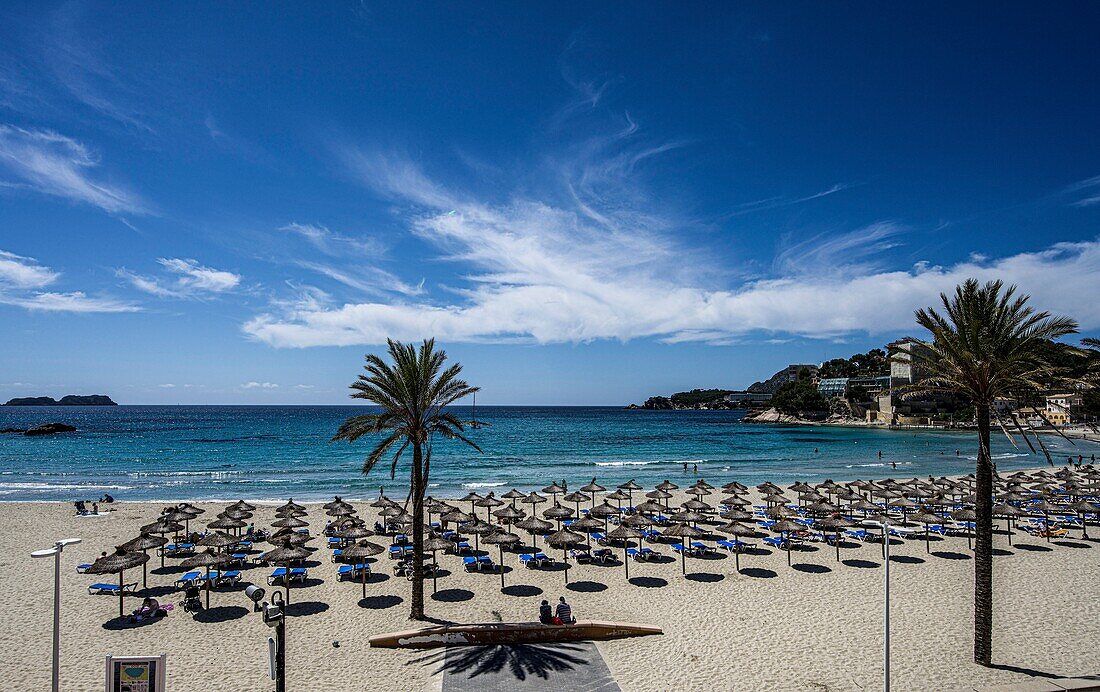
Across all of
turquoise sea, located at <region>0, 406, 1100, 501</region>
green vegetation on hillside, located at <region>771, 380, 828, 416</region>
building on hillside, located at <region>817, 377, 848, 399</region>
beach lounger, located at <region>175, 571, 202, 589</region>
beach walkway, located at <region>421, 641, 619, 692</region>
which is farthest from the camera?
building on hillside, located at <region>817, 377, 848, 399</region>

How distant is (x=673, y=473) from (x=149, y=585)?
44391 mm

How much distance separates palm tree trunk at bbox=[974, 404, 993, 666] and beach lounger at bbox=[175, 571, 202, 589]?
21.7 meters

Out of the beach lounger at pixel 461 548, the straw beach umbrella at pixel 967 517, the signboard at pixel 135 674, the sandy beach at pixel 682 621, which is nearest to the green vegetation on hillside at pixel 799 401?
the straw beach umbrella at pixel 967 517

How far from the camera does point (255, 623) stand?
52.3ft

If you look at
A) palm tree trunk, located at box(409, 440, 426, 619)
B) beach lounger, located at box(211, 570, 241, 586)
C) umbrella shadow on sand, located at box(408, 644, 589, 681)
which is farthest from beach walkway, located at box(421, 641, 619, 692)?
beach lounger, located at box(211, 570, 241, 586)

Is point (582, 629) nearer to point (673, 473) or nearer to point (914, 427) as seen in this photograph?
point (673, 473)

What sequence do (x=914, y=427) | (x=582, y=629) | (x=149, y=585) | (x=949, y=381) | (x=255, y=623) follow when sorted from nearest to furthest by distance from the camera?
(x=949, y=381) → (x=582, y=629) → (x=255, y=623) → (x=149, y=585) → (x=914, y=427)

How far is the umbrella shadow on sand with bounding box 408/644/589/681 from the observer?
12555 millimetres

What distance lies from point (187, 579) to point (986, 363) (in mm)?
23462

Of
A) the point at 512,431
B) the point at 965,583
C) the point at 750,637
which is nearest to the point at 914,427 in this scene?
the point at 512,431

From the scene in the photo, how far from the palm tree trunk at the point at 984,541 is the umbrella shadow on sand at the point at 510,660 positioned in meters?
8.42

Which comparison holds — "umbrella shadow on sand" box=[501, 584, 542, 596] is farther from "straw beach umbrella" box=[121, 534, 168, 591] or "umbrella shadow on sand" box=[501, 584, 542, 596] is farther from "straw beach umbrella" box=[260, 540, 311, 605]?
"straw beach umbrella" box=[121, 534, 168, 591]

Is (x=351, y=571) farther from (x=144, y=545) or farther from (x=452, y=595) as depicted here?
(x=144, y=545)

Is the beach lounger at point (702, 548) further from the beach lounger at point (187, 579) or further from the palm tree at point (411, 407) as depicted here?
the beach lounger at point (187, 579)
